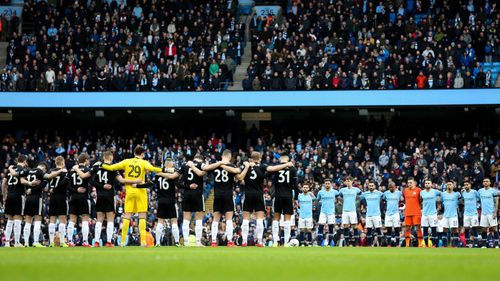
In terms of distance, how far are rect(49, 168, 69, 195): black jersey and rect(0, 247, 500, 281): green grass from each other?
527 centimetres

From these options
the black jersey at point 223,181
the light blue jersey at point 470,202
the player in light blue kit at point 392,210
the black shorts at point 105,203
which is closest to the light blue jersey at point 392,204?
the player in light blue kit at point 392,210

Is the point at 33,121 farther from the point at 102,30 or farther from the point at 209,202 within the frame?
the point at 209,202

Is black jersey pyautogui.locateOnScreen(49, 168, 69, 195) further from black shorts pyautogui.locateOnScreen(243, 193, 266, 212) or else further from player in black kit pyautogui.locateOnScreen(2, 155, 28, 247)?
black shorts pyautogui.locateOnScreen(243, 193, 266, 212)

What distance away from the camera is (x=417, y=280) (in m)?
12.8

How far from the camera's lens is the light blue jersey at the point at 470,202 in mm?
28798

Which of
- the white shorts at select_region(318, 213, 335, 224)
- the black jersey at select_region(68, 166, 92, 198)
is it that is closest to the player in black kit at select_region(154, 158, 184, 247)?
the black jersey at select_region(68, 166, 92, 198)

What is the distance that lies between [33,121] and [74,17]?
5654 millimetres

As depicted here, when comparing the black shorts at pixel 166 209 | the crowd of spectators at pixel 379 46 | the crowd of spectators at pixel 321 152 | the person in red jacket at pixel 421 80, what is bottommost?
the black shorts at pixel 166 209

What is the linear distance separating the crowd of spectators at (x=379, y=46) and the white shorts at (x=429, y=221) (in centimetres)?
1252

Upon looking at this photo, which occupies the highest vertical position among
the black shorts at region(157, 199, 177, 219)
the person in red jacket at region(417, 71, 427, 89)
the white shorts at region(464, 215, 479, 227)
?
the person in red jacket at region(417, 71, 427, 89)

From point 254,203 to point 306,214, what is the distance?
7111 mm

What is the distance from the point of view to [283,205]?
896 inches

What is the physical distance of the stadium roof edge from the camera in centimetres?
4012

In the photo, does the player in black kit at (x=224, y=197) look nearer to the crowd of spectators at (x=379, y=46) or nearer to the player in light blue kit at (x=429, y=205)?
the player in light blue kit at (x=429, y=205)
